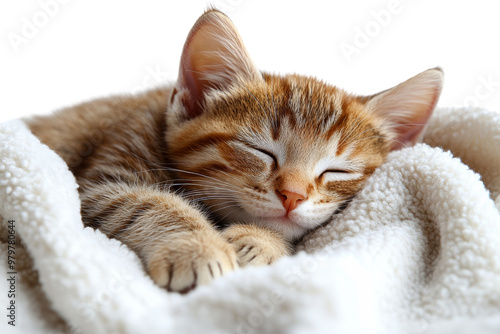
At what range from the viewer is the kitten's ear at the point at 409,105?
4.00 feet

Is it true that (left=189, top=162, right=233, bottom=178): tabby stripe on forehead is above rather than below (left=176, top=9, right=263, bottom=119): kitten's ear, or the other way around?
below

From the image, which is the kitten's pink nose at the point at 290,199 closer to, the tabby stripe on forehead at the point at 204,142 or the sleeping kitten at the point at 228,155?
the sleeping kitten at the point at 228,155

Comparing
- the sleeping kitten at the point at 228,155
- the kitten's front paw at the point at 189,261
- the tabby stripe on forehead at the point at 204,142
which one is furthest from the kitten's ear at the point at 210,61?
the kitten's front paw at the point at 189,261

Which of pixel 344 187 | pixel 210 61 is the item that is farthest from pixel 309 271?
pixel 210 61

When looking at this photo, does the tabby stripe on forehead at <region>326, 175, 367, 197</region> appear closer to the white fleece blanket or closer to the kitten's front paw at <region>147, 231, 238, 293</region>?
the white fleece blanket

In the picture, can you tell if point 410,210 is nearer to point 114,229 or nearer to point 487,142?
point 487,142

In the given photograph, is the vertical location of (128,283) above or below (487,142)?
below

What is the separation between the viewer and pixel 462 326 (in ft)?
1.97

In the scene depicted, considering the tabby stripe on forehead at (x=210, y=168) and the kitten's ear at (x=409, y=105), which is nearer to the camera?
the tabby stripe on forehead at (x=210, y=168)

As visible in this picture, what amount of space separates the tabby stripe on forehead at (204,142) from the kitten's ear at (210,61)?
0.36ft

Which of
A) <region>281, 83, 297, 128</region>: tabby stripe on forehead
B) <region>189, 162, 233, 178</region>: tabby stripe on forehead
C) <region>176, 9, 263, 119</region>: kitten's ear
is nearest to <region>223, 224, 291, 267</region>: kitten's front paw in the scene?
<region>189, 162, 233, 178</region>: tabby stripe on forehead

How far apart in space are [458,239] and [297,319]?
0.40 m

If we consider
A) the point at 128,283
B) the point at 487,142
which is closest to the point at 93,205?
the point at 128,283

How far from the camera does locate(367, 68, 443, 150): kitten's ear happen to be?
1221 millimetres
